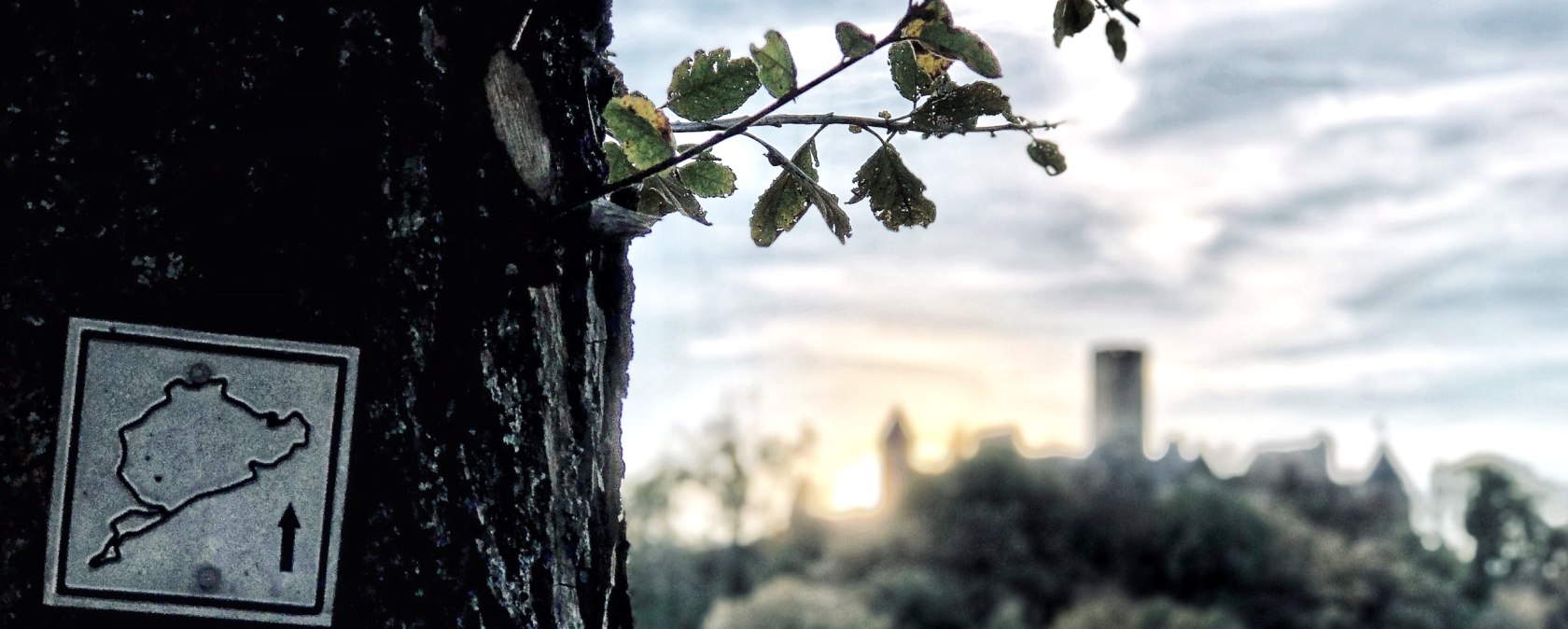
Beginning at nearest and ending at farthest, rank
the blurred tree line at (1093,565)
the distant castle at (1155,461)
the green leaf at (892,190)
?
the green leaf at (892,190)
the blurred tree line at (1093,565)
the distant castle at (1155,461)

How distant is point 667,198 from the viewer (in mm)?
1471

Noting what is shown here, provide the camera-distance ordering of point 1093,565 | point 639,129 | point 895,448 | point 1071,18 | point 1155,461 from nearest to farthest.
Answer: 1. point 639,129
2. point 1071,18
3. point 1093,565
4. point 1155,461
5. point 895,448

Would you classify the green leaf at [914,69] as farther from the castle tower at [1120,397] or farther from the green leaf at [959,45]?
the castle tower at [1120,397]

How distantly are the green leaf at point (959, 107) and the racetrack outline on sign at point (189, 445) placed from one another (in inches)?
26.0

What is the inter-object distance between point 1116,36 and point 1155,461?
55.2 metres

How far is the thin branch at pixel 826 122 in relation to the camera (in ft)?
4.96

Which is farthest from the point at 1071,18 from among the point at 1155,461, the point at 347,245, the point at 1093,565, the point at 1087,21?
the point at 1155,461

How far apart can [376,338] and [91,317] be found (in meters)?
0.20

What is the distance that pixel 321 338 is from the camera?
1107 mm

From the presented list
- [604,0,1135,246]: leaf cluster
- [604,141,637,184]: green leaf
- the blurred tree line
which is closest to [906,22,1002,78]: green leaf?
[604,0,1135,246]: leaf cluster

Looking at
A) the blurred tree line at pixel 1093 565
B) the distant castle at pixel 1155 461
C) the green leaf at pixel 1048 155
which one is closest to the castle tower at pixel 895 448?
the distant castle at pixel 1155 461

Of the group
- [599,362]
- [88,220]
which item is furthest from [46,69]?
[599,362]

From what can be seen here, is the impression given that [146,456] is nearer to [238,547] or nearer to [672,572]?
[238,547]

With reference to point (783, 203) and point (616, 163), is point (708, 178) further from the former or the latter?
point (616, 163)
